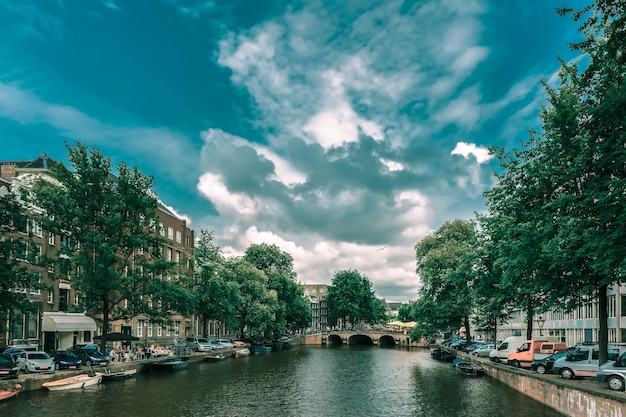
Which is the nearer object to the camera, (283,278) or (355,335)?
(283,278)

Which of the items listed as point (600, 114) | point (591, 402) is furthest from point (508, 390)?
point (600, 114)

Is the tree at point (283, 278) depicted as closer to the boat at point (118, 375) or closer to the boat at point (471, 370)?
the boat at point (471, 370)

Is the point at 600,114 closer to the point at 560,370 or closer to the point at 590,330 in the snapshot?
the point at 560,370

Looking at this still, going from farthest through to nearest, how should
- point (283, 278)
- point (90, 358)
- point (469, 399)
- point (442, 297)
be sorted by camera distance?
point (283, 278) < point (442, 297) < point (90, 358) < point (469, 399)

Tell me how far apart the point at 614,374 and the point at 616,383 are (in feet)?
1.55

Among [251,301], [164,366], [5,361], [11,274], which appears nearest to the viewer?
[5,361]

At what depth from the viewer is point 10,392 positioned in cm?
3381

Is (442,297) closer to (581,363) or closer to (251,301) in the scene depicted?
(251,301)

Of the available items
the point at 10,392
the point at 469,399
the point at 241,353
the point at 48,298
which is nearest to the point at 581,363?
the point at 469,399

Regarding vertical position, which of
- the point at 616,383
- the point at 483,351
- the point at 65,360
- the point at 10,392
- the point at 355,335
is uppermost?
the point at 616,383

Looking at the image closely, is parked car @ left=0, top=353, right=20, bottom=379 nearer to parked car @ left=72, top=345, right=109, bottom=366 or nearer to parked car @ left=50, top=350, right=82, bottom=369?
parked car @ left=50, top=350, right=82, bottom=369

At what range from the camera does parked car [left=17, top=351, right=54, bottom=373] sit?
135 feet

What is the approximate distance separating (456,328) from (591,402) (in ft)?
177

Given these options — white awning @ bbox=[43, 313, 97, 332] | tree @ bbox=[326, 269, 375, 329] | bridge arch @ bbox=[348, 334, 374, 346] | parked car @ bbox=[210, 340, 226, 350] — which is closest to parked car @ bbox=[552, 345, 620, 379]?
white awning @ bbox=[43, 313, 97, 332]
